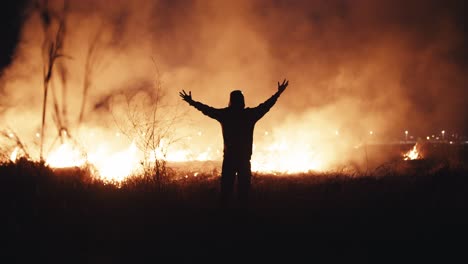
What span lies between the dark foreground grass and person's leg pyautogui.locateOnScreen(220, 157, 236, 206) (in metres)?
0.20

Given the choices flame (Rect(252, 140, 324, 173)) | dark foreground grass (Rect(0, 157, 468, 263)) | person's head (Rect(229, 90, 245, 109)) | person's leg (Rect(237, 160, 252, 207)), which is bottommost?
dark foreground grass (Rect(0, 157, 468, 263))

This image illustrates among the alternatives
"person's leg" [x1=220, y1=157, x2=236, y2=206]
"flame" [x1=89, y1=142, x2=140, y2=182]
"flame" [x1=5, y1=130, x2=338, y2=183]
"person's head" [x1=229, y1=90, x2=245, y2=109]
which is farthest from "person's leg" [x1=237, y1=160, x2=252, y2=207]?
"flame" [x1=89, y1=142, x2=140, y2=182]

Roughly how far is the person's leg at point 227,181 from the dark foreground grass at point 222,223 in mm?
201

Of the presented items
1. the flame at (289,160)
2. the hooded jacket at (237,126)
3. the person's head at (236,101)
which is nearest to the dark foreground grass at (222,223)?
the hooded jacket at (237,126)

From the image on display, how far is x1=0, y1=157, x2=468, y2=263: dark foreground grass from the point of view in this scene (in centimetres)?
344

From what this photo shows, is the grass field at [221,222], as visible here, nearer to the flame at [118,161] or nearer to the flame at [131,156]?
the flame at [131,156]

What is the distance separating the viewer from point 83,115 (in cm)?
1492

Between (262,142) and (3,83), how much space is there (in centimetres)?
1257

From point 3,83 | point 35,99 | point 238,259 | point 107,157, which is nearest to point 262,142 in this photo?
point 107,157

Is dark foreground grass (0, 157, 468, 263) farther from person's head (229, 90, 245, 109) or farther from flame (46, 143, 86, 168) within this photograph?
flame (46, 143, 86, 168)

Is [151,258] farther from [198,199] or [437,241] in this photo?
[437,241]

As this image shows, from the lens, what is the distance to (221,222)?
4.39m

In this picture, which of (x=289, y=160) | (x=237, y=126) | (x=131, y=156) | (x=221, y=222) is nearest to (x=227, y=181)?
(x=221, y=222)

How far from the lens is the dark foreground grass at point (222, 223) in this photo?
3.44 meters
